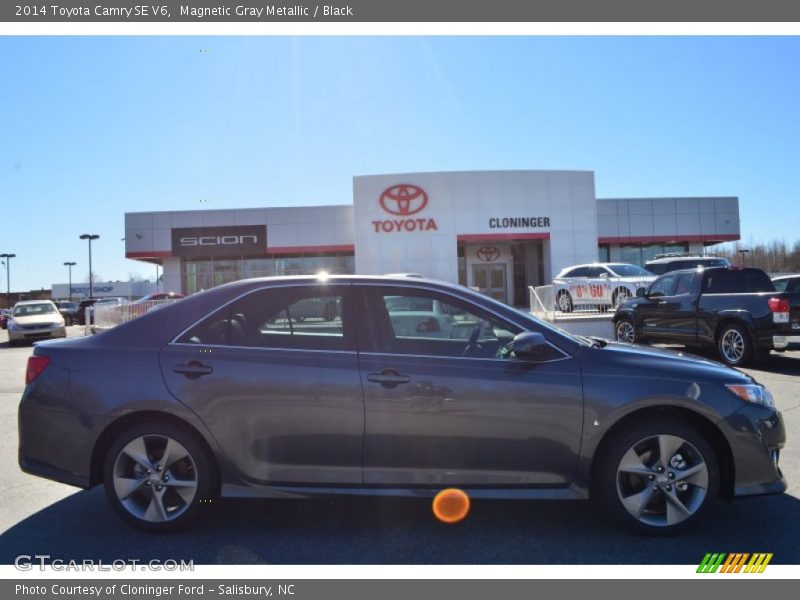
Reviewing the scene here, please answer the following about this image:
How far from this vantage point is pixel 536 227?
31.3m

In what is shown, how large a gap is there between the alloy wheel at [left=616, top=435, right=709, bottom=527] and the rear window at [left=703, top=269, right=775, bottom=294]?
8.42 meters

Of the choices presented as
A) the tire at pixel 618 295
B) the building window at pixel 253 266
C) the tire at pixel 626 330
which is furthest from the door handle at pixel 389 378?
the building window at pixel 253 266

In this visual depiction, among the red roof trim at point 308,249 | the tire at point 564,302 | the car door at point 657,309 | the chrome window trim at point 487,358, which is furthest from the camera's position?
the red roof trim at point 308,249

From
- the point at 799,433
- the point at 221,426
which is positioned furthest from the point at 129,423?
the point at 799,433

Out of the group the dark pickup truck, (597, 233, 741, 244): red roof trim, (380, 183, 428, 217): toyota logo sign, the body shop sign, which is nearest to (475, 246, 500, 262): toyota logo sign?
(380, 183, 428, 217): toyota logo sign

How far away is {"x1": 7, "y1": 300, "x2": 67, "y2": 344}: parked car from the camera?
2237 cm

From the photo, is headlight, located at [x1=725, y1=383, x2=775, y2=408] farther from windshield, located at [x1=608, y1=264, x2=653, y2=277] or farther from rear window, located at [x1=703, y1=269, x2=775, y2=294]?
windshield, located at [x1=608, y1=264, x2=653, y2=277]

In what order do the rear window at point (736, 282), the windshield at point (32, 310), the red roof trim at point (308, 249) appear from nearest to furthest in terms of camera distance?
the rear window at point (736, 282) → the windshield at point (32, 310) → the red roof trim at point (308, 249)

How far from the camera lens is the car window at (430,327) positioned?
3914 millimetres

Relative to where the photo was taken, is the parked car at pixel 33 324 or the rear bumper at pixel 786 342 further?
the parked car at pixel 33 324

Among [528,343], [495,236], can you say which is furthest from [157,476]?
[495,236]

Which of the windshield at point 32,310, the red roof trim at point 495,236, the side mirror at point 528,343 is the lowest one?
the side mirror at point 528,343

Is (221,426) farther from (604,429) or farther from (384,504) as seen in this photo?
(604,429)

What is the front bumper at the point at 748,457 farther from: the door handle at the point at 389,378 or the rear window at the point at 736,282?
the rear window at the point at 736,282
